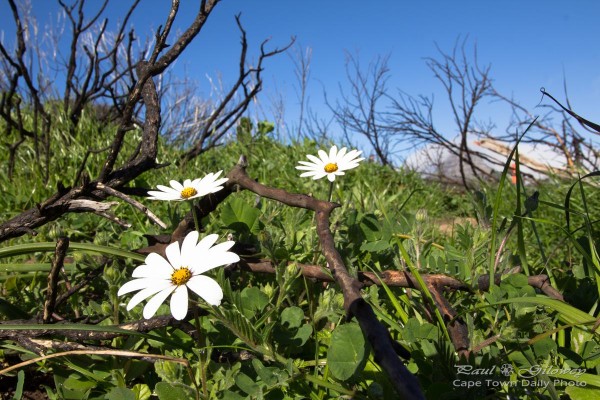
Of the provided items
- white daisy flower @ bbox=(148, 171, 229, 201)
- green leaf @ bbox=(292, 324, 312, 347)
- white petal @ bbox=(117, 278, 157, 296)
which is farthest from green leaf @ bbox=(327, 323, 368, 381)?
white daisy flower @ bbox=(148, 171, 229, 201)

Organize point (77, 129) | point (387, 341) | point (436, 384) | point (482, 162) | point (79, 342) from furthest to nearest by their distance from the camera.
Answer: point (482, 162) → point (77, 129) → point (79, 342) → point (436, 384) → point (387, 341)

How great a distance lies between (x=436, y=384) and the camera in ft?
3.11

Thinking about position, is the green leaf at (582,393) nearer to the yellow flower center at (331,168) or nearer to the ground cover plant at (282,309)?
the ground cover plant at (282,309)

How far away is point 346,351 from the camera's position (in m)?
0.99

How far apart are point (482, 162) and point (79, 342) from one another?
7.69 meters

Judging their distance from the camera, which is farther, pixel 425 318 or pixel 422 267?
pixel 422 267

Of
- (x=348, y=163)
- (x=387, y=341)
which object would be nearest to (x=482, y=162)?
(x=348, y=163)

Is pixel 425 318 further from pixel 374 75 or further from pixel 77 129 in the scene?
pixel 374 75

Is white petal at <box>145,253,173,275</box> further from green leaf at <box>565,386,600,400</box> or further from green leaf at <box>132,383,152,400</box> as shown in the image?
green leaf at <box>565,386,600,400</box>

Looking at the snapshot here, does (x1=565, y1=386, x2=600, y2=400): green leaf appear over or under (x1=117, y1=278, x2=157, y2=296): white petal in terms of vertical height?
under

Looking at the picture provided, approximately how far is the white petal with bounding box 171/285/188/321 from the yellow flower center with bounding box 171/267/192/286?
2 centimetres

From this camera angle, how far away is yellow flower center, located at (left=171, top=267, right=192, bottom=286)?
958mm

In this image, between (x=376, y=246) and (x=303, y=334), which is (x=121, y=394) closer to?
(x=303, y=334)

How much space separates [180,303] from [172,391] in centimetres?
23
